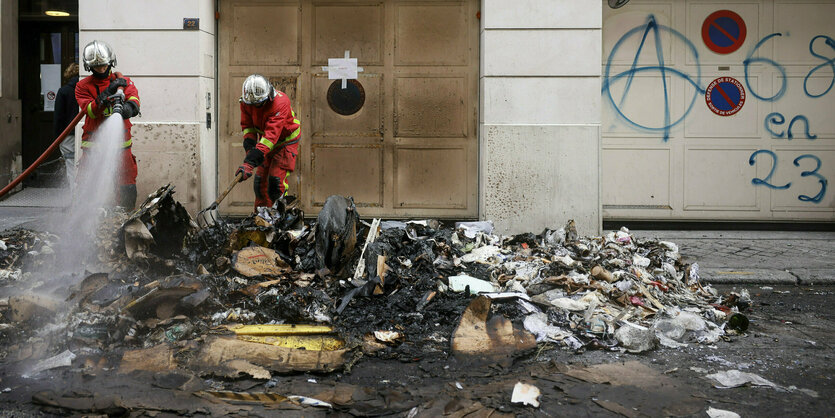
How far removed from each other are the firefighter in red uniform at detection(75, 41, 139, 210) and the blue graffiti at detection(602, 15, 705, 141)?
5501 mm

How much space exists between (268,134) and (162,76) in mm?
1945

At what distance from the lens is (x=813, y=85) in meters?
8.38

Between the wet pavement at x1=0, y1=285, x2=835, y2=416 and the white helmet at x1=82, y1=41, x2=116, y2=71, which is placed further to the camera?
the white helmet at x1=82, y1=41, x2=116, y2=71

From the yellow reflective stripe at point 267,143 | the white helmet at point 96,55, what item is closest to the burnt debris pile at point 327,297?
the yellow reflective stripe at point 267,143

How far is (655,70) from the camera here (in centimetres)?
835

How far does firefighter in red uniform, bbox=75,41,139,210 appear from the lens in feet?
22.1

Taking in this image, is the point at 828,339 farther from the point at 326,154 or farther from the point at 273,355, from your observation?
the point at 326,154

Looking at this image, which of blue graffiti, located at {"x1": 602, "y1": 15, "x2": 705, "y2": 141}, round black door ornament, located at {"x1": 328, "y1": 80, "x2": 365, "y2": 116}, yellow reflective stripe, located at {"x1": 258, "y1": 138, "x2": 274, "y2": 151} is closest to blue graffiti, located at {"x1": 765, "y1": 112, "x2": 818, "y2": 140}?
blue graffiti, located at {"x1": 602, "y1": 15, "x2": 705, "y2": 141}

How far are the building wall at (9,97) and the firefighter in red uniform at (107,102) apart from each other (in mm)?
3492

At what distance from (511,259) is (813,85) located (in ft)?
16.2

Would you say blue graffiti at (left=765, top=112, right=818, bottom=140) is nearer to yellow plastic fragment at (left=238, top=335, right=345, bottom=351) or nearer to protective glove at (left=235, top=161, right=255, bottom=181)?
protective glove at (left=235, top=161, right=255, bottom=181)

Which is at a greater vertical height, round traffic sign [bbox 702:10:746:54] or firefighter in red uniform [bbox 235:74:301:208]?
round traffic sign [bbox 702:10:746:54]

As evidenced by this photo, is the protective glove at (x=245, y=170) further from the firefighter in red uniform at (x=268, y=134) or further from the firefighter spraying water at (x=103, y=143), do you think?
the firefighter spraying water at (x=103, y=143)

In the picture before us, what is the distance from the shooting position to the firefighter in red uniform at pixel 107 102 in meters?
6.74
